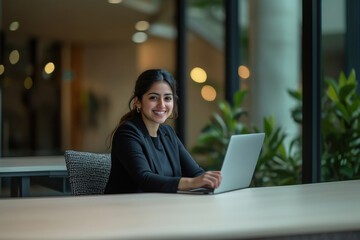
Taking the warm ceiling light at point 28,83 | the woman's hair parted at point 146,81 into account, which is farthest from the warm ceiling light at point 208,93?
the woman's hair parted at point 146,81

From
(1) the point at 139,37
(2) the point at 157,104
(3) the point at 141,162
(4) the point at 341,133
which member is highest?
(1) the point at 139,37

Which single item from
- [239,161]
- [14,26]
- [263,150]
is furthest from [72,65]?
[239,161]

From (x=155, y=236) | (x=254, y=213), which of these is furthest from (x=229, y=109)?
(x=155, y=236)

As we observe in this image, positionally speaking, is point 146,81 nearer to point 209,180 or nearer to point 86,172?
point 86,172

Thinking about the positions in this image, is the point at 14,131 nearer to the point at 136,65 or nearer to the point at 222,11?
the point at 136,65

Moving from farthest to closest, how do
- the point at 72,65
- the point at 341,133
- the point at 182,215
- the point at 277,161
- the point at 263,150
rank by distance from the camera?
the point at 72,65 < the point at 263,150 < the point at 277,161 < the point at 341,133 < the point at 182,215

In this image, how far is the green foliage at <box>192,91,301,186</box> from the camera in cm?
413

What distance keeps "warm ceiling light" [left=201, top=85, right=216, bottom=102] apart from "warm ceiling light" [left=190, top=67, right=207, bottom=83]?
0.32 ft

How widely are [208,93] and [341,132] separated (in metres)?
2.28

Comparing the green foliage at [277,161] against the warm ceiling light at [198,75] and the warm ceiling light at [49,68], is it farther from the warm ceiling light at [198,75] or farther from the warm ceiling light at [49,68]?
the warm ceiling light at [49,68]

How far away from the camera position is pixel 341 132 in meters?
3.71

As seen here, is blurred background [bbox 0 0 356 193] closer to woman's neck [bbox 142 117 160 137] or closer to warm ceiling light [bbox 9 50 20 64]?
warm ceiling light [bbox 9 50 20 64]

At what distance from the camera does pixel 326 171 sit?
3738mm

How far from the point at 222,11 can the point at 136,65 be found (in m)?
1.12
